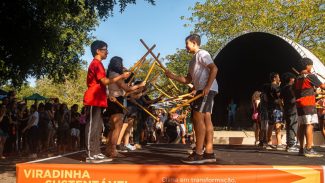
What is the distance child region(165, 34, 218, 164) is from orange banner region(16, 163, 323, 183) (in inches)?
28.9

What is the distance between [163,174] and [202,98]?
143 centimetres

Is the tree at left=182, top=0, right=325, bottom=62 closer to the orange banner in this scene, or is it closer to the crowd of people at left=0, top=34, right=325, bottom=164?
the crowd of people at left=0, top=34, right=325, bottom=164

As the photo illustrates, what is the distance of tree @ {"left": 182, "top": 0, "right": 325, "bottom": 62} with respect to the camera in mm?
30547

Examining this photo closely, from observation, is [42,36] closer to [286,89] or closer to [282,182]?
[286,89]

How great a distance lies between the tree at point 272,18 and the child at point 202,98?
2510 centimetres

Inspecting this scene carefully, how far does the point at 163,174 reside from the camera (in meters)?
4.66

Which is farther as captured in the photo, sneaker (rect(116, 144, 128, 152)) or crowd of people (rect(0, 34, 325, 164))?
sneaker (rect(116, 144, 128, 152))

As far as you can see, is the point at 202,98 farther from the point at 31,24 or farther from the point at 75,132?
the point at 75,132

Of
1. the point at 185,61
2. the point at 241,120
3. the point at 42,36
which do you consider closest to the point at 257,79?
the point at 241,120

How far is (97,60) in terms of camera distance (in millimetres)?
6012

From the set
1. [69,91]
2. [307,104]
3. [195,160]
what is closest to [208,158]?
[195,160]

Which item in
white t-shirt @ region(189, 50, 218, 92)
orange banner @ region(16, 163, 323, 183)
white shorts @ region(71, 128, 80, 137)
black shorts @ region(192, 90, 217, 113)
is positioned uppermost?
white t-shirt @ region(189, 50, 218, 92)

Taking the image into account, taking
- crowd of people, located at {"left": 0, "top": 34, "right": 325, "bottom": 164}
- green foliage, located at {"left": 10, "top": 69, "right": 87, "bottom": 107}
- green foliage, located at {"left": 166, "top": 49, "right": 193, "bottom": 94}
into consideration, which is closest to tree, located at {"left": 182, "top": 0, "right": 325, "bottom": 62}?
green foliage, located at {"left": 166, "top": 49, "right": 193, "bottom": 94}

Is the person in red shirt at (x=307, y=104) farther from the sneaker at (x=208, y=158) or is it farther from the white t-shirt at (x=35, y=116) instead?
the white t-shirt at (x=35, y=116)
